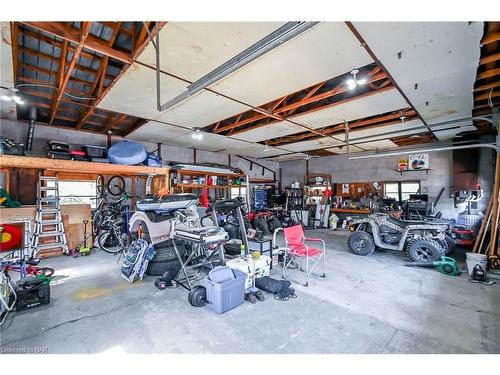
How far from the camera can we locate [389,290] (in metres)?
3.24

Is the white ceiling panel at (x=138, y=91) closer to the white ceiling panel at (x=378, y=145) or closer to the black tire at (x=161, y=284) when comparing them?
the black tire at (x=161, y=284)

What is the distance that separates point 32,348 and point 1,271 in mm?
1303

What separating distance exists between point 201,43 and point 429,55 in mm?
2594

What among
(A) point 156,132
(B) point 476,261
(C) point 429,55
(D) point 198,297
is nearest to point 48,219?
(A) point 156,132

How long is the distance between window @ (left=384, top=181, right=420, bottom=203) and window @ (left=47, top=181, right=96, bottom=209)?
9698 millimetres

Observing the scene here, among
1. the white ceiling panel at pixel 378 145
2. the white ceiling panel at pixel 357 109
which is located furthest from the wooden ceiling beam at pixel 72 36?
the white ceiling panel at pixel 378 145

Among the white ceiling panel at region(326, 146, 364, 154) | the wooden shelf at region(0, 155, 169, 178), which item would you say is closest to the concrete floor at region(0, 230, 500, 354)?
the wooden shelf at region(0, 155, 169, 178)

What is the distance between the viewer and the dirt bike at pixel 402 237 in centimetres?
433

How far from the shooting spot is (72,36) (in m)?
2.44

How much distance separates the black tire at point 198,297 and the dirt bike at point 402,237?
3.85 metres

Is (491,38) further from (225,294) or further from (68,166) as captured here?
(68,166)

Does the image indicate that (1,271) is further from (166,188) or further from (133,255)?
(166,188)
